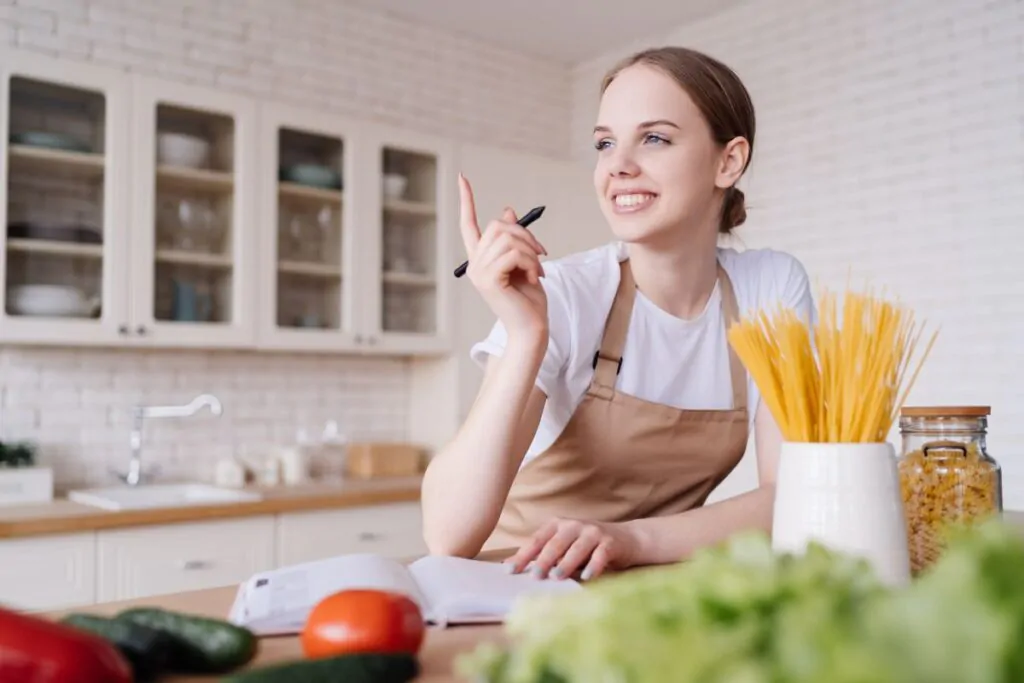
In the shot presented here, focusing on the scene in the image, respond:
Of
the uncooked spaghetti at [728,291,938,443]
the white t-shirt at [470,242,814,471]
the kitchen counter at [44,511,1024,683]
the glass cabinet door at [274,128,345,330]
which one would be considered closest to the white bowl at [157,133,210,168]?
the glass cabinet door at [274,128,345,330]

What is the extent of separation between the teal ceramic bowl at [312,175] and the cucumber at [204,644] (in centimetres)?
295

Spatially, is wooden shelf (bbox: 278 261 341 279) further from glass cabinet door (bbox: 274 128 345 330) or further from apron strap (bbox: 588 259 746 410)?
apron strap (bbox: 588 259 746 410)

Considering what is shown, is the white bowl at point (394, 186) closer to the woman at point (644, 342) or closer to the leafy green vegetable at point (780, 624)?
the woman at point (644, 342)

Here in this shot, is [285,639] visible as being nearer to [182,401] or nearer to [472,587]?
[472,587]

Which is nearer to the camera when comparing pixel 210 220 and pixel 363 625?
pixel 363 625

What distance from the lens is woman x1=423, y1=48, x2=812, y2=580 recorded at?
149 cm

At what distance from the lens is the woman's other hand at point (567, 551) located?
1.10 m

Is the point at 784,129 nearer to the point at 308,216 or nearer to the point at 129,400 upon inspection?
the point at 308,216

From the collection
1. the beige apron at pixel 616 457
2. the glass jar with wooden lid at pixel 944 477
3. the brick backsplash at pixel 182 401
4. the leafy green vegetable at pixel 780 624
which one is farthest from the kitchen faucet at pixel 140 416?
the leafy green vegetable at pixel 780 624

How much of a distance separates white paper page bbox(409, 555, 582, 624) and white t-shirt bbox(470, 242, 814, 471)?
47cm

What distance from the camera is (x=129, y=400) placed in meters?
3.43

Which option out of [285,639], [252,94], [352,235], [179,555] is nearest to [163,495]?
[179,555]

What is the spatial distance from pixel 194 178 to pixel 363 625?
287 cm

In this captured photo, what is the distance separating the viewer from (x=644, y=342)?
1.73 m
